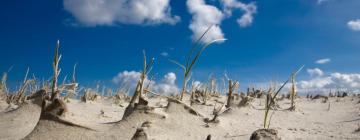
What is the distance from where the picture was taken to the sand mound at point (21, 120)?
6.29ft

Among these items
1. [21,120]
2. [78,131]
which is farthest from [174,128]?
[21,120]

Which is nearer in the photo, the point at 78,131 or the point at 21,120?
the point at 78,131

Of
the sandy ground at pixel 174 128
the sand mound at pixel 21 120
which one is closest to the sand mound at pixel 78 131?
the sandy ground at pixel 174 128

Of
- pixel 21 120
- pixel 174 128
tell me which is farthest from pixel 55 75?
pixel 174 128

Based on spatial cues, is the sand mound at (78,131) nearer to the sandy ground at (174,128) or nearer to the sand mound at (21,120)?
the sandy ground at (174,128)

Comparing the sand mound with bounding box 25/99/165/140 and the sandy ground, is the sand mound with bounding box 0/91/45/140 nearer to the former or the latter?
the sandy ground

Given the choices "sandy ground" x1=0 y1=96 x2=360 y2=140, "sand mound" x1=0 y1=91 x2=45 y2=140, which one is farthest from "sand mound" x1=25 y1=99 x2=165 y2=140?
"sand mound" x1=0 y1=91 x2=45 y2=140

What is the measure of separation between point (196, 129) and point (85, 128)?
689 mm

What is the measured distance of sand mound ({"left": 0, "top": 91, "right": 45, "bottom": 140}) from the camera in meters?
1.92

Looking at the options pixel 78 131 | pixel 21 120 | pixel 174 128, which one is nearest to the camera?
pixel 78 131

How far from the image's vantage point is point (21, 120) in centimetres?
212

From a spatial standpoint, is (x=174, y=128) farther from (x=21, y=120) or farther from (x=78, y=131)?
(x=21, y=120)

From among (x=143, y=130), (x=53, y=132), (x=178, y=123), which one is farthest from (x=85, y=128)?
(x=178, y=123)

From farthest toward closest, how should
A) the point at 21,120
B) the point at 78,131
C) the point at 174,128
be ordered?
1. the point at 21,120
2. the point at 174,128
3. the point at 78,131
